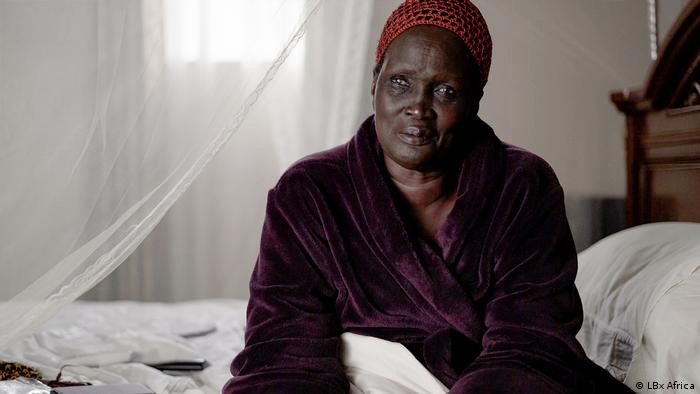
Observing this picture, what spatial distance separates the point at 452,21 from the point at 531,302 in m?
0.46

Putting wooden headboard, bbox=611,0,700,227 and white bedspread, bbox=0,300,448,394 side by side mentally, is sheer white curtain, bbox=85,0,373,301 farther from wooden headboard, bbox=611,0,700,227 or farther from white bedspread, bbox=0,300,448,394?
wooden headboard, bbox=611,0,700,227

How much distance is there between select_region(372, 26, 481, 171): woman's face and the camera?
3.81ft

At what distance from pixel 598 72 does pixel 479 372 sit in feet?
4.07

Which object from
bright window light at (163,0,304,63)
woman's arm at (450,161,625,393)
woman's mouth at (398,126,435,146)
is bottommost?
woman's arm at (450,161,625,393)

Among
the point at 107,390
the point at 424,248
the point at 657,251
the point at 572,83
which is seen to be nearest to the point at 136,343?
the point at 107,390

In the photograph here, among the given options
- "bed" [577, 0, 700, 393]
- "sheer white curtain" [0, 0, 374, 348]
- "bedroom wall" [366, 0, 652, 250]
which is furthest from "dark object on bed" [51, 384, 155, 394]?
"bedroom wall" [366, 0, 652, 250]

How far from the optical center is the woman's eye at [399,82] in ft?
3.91

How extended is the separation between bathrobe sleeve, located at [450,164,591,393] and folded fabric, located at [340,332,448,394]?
0.23 feet

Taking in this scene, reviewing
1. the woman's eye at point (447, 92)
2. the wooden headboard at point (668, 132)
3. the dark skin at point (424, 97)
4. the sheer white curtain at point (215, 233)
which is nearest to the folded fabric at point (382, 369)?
the dark skin at point (424, 97)

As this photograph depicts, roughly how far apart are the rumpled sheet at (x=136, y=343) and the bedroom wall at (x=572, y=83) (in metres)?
0.93

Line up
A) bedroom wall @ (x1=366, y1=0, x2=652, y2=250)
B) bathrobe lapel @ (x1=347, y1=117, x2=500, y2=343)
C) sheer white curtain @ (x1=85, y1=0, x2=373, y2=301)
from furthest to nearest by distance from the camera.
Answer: sheer white curtain @ (x1=85, y1=0, x2=373, y2=301) < bedroom wall @ (x1=366, y1=0, x2=652, y2=250) < bathrobe lapel @ (x1=347, y1=117, x2=500, y2=343)

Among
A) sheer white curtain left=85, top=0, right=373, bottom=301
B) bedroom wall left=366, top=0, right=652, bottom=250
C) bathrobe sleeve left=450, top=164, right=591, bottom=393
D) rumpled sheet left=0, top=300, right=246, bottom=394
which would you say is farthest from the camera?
sheer white curtain left=85, top=0, right=373, bottom=301

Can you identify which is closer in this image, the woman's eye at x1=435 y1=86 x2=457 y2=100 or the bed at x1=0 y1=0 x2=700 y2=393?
the woman's eye at x1=435 y1=86 x2=457 y2=100

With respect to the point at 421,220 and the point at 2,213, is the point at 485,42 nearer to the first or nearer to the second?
the point at 421,220
